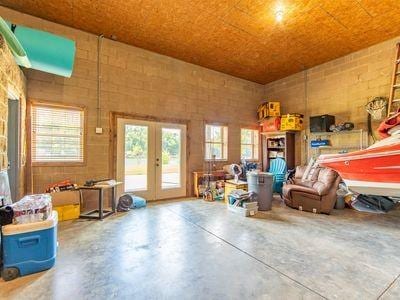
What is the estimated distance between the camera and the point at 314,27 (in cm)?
418

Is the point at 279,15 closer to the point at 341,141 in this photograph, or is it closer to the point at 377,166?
the point at 377,166

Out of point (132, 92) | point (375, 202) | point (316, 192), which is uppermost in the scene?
point (132, 92)

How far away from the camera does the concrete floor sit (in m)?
1.89

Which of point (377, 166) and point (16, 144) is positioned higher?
point (16, 144)

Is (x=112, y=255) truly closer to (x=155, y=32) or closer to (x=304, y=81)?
(x=155, y=32)

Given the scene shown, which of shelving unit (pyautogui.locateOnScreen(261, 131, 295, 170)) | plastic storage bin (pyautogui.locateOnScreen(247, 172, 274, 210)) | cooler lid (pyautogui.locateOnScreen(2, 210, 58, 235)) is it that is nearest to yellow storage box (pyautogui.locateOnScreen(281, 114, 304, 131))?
shelving unit (pyautogui.locateOnScreen(261, 131, 295, 170))

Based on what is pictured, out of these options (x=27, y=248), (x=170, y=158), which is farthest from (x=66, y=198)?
(x=170, y=158)

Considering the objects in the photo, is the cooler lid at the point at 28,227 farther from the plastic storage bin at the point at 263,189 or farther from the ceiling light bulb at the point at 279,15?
the ceiling light bulb at the point at 279,15

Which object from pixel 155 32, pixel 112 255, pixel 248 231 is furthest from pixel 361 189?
pixel 155 32

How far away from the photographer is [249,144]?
7199mm

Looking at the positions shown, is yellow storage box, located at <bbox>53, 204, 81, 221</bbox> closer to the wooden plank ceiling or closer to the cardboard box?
the cardboard box

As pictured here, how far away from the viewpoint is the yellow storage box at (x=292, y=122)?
607 cm

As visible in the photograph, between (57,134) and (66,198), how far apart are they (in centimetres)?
129

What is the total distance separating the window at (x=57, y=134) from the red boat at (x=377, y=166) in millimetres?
4490
